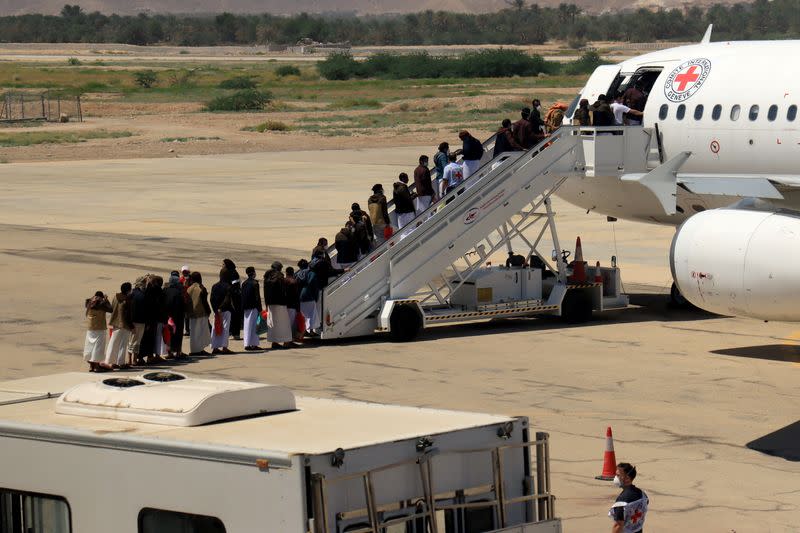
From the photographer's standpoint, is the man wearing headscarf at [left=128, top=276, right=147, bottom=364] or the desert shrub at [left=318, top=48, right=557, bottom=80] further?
the desert shrub at [left=318, top=48, right=557, bottom=80]

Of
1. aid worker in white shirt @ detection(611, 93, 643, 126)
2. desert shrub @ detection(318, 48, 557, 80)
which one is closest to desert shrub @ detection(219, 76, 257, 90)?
desert shrub @ detection(318, 48, 557, 80)

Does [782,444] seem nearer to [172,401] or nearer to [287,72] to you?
[172,401]

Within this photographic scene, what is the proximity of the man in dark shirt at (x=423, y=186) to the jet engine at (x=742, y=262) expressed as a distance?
9.26 meters

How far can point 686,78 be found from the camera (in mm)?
28938

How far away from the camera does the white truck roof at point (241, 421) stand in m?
10.0

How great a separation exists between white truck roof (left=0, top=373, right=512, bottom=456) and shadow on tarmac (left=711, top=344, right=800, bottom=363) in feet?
51.0

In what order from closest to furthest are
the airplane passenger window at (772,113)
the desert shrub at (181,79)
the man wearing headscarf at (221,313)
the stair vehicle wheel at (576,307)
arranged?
the man wearing headscarf at (221,313)
the airplane passenger window at (772,113)
the stair vehicle wheel at (576,307)
the desert shrub at (181,79)

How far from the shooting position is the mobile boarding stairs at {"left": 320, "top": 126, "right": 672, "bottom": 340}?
90.1 feet

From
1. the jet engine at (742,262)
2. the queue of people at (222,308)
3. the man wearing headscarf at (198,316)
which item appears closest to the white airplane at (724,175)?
the jet engine at (742,262)

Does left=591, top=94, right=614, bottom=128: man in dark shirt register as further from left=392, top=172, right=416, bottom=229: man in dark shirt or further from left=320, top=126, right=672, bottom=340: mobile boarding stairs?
left=392, top=172, right=416, bottom=229: man in dark shirt

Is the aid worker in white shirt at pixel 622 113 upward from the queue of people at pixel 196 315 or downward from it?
upward

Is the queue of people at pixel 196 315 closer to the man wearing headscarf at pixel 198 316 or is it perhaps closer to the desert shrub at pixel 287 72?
the man wearing headscarf at pixel 198 316

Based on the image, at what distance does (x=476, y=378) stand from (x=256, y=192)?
1248 inches

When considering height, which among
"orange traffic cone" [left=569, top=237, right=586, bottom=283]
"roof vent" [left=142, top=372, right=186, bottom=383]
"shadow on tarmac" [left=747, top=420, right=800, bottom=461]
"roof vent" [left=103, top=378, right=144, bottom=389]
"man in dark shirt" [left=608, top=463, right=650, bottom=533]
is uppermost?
"roof vent" [left=103, top=378, right=144, bottom=389]
